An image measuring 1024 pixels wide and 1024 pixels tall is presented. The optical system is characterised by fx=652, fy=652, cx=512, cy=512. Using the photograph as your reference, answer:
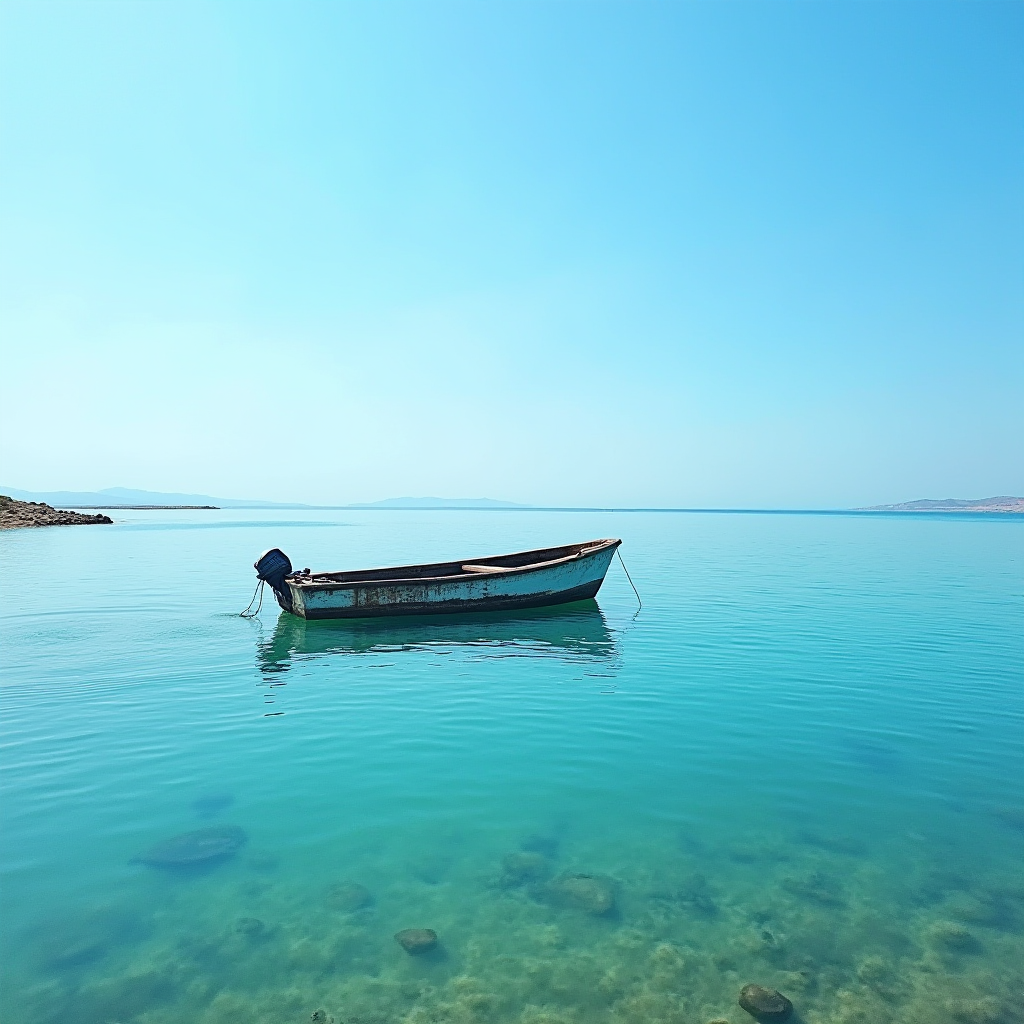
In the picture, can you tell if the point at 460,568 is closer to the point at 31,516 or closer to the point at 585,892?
the point at 585,892

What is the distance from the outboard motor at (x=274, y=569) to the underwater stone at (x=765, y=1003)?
19602mm

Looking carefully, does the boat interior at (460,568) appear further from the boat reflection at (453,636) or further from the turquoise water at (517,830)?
the turquoise water at (517,830)

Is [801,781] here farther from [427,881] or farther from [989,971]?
[427,881]

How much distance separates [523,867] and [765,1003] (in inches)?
114

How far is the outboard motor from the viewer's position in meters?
22.4

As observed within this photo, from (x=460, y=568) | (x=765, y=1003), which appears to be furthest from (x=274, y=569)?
(x=765, y=1003)

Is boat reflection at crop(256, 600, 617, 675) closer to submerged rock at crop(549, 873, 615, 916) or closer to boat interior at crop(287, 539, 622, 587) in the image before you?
boat interior at crop(287, 539, 622, 587)

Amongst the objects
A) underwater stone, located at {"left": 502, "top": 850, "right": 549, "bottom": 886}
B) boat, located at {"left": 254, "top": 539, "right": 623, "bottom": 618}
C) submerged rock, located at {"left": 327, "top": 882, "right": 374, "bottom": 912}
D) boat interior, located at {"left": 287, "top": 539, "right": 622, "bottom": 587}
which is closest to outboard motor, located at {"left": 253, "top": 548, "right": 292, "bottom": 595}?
boat, located at {"left": 254, "top": 539, "right": 623, "bottom": 618}

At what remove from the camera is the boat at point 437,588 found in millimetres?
21984

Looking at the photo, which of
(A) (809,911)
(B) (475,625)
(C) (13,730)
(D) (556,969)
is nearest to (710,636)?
(B) (475,625)

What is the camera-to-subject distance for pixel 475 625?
73.9ft

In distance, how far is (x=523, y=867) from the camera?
7.57m

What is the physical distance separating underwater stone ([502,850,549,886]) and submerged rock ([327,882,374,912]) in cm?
151

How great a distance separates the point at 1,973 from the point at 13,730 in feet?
24.7
